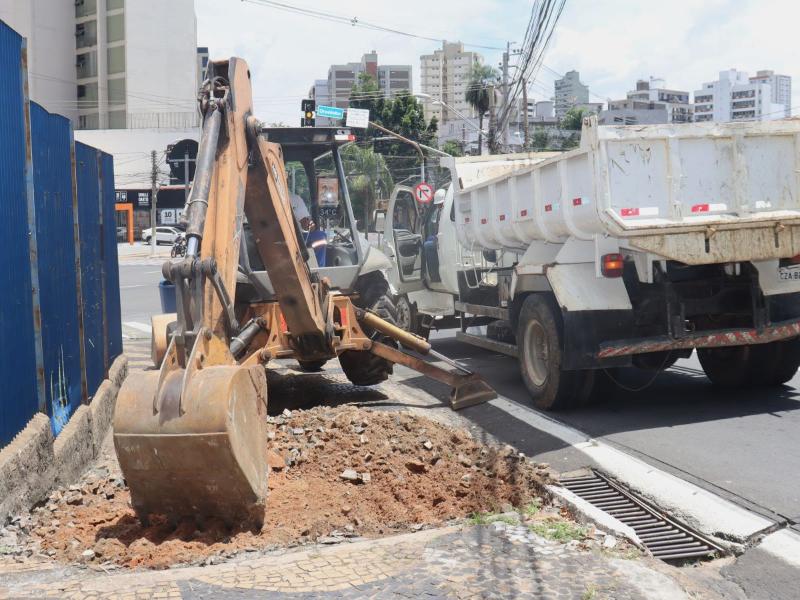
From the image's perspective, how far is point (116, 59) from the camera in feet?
233

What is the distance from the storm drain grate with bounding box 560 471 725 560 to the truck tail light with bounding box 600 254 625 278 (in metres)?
2.02

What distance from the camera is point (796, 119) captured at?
8.38m

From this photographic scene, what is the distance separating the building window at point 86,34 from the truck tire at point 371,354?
68.7m

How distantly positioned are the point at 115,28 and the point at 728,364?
2752 inches

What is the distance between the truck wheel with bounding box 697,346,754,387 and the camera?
938cm

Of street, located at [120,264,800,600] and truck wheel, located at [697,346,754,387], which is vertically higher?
truck wheel, located at [697,346,754,387]

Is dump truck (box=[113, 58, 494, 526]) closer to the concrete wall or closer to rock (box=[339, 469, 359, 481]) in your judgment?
rock (box=[339, 469, 359, 481])

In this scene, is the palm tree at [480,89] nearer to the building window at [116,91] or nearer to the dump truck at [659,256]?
the building window at [116,91]

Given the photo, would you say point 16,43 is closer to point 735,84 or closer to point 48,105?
point 48,105

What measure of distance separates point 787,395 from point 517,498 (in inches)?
179

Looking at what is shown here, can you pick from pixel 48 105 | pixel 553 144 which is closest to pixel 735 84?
pixel 553 144

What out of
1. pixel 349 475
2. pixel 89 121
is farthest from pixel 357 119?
pixel 89 121

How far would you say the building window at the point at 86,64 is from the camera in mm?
72125

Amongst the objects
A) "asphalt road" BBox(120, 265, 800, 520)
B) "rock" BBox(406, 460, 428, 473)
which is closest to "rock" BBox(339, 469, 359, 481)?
"rock" BBox(406, 460, 428, 473)
